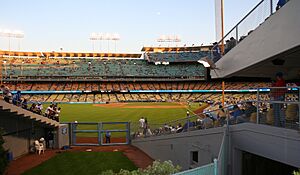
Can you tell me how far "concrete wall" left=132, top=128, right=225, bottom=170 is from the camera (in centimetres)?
1008

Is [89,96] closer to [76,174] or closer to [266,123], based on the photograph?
[76,174]

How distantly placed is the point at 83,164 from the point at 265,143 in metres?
12.2

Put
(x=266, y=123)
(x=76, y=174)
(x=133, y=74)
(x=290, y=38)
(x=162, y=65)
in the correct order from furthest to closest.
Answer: (x=162, y=65) → (x=133, y=74) → (x=76, y=174) → (x=266, y=123) → (x=290, y=38)

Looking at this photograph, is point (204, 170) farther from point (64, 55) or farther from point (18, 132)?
point (64, 55)

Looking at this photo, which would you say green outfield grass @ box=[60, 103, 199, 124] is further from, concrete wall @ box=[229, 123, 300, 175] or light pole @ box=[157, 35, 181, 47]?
light pole @ box=[157, 35, 181, 47]

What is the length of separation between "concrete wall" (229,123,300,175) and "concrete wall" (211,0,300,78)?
6.08ft

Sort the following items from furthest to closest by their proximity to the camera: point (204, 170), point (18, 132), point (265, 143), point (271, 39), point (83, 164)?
point (18, 132) → point (83, 164) → point (271, 39) → point (265, 143) → point (204, 170)

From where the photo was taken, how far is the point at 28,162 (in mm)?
17891

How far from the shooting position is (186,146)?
496 inches

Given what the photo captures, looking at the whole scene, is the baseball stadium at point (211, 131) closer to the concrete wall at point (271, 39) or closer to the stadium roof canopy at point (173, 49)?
the concrete wall at point (271, 39)

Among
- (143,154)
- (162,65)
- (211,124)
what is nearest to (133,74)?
(162,65)

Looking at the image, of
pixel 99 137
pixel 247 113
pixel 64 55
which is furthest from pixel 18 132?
pixel 64 55

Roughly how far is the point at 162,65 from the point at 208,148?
229ft

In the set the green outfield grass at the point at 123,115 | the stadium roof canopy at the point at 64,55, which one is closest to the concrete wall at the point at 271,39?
the green outfield grass at the point at 123,115
